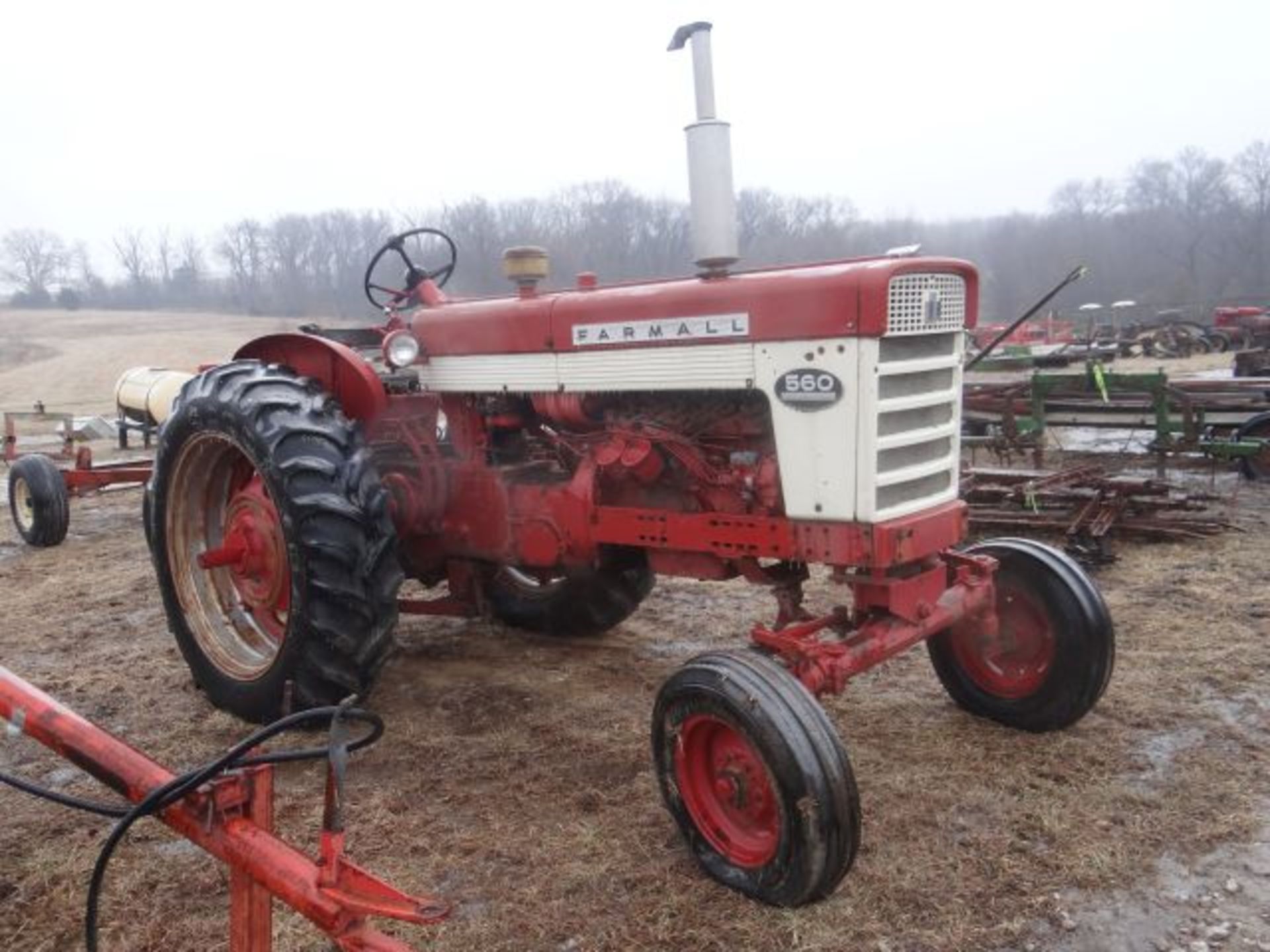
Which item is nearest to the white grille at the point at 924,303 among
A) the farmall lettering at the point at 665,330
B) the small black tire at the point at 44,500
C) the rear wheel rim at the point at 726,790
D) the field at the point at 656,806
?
the farmall lettering at the point at 665,330

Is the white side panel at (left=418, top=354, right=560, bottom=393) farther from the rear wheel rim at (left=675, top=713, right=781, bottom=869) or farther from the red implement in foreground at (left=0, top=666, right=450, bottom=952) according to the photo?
the red implement in foreground at (left=0, top=666, right=450, bottom=952)

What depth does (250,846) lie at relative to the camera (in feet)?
6.54

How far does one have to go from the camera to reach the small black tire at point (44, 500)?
737cm

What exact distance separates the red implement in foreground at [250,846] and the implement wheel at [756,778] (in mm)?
930

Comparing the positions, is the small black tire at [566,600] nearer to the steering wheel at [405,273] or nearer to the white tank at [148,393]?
the steering wheel at [405,273]

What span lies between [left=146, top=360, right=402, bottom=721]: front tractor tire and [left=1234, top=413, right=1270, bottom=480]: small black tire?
7.61 metres

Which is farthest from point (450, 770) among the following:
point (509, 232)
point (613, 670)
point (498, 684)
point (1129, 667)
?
point (509, 232)

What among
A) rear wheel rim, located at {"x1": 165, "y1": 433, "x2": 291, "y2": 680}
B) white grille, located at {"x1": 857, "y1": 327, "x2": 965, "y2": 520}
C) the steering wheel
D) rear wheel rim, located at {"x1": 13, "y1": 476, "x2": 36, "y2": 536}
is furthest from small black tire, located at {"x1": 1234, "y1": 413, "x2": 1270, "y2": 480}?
rear wheel rim, located at {"x1": 13, "y1": 476, "x2": 36, "y2": 536}

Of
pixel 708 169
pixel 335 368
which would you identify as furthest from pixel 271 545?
pixel 708 169

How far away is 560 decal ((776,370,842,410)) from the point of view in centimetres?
288

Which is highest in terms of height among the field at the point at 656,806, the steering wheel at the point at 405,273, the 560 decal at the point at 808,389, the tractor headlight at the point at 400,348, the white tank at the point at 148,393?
the steering wheel at the point at 405,273

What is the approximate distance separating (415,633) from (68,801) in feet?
9.38

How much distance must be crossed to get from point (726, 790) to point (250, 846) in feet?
4.17

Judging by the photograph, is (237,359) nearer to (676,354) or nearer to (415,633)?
(415,633)
